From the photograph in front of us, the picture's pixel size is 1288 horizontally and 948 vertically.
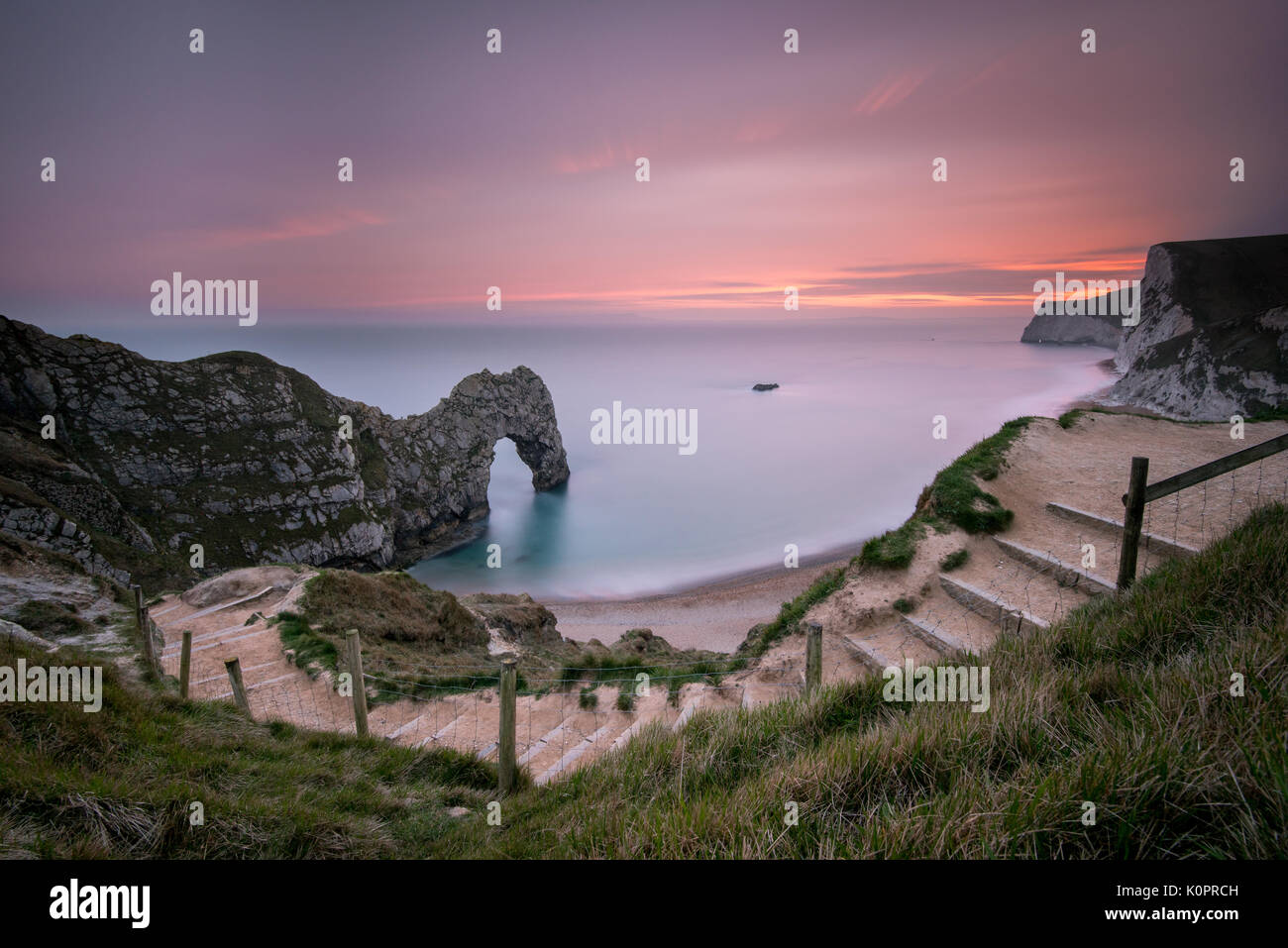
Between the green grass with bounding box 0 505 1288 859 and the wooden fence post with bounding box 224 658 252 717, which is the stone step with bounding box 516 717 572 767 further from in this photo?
the wooden fence post with bounding box 224 658 252 717

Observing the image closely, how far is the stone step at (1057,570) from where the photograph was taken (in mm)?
7660

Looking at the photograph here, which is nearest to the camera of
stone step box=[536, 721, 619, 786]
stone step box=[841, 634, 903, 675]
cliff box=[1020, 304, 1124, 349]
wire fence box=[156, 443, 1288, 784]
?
stone step box=[536, 721, 619, 786]

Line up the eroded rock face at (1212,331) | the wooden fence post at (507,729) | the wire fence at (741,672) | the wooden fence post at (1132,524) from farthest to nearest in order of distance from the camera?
the eroded rock face at (1212,331)
the wire fence at (741,672)
the wooden fence post at (1132,524)
the wooden fence post at (507,729)

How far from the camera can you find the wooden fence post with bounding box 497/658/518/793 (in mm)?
5438

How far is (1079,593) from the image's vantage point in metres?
7.76

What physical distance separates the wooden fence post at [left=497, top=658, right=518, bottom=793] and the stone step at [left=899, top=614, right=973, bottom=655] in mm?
5840

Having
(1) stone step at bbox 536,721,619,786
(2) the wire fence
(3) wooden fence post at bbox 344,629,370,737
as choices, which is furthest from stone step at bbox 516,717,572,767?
(3) wooden fence post at bbox 344,629,370,737

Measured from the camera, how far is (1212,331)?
53.9 m

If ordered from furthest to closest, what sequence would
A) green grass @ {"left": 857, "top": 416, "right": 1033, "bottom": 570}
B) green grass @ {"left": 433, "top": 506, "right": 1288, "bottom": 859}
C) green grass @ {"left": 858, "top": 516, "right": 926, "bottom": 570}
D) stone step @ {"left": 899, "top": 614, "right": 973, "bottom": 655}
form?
green grass @ {"left": 857, "top": 416, "right": 1033, "bottom": 570}
green grass @ {"left": 858, "top": 516, "right": 926, "bottom": 570}
stone step @ {"left": 899, "top": 614, "right": 973, "bottom": 655}
green grass @ {"left": 433, "top": 506, "right": 1288, "bottom": 859}

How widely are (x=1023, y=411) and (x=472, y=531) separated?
217ft

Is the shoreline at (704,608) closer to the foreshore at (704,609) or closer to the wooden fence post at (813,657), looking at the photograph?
the foreshore at (704,609)

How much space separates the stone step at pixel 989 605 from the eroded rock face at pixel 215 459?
3982 cm

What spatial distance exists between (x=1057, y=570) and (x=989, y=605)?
56.6 inches

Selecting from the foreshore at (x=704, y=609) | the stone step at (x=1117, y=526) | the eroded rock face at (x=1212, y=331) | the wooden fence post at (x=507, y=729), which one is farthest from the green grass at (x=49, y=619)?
the eroded rock face at (x=1212, y=331)
